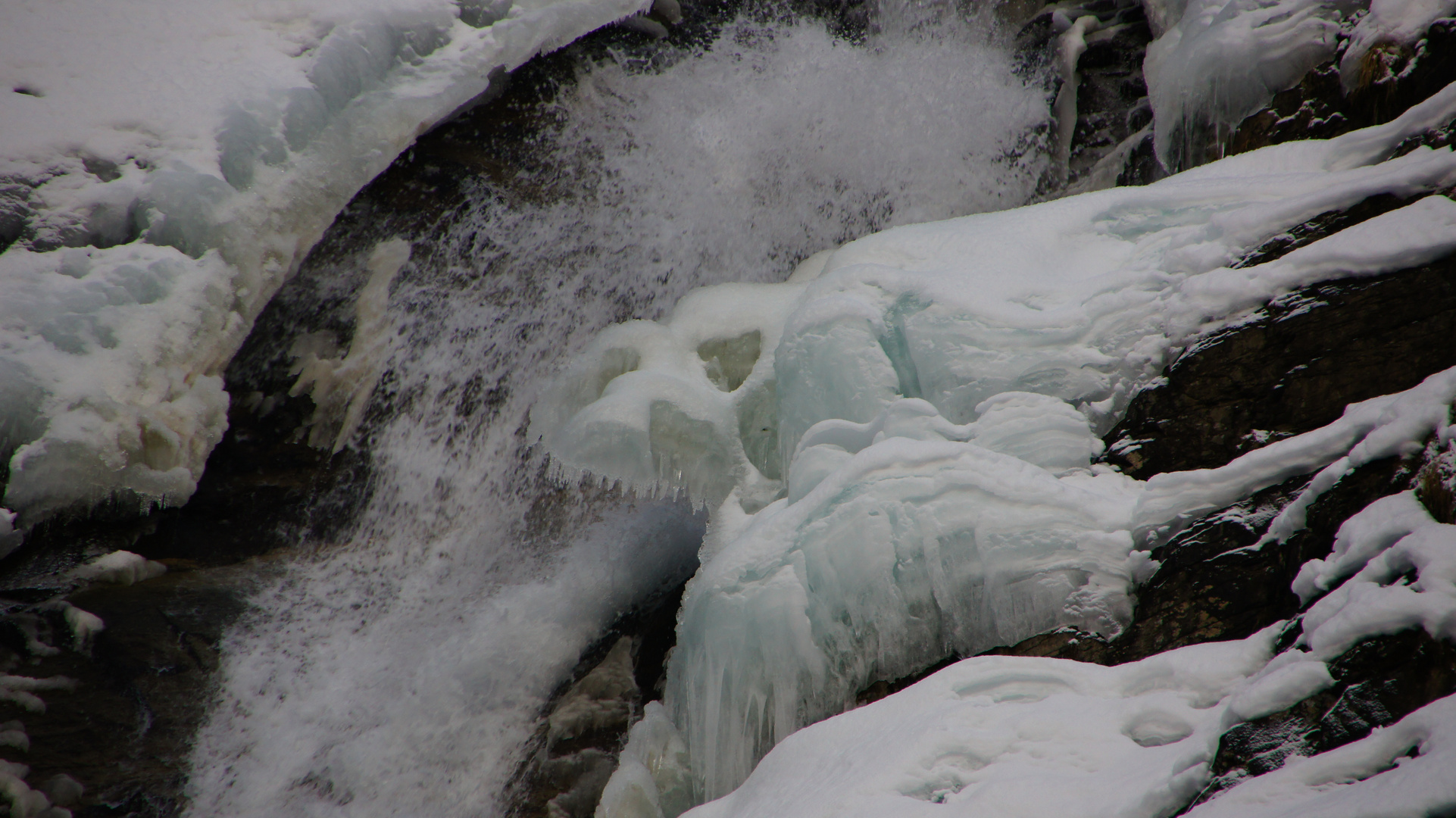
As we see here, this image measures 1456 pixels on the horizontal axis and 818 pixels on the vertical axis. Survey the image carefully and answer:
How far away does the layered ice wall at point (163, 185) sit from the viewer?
3.43 metres

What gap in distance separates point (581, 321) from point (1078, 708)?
157 inches

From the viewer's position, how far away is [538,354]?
5.15m

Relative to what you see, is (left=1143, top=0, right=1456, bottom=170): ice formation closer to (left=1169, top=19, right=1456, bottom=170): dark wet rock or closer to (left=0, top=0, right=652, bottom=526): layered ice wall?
(left=1169, top=19, right=1456, bottom=170): dark wet rock

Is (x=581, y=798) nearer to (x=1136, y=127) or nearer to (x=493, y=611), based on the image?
(x=493, y=611)

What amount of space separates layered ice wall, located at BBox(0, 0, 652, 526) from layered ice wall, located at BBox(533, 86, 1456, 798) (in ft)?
5.43

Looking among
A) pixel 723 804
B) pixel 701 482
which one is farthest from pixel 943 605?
pixel 701 482

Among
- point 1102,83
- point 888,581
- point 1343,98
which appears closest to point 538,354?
point 888,581

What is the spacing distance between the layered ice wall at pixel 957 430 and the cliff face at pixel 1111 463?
0.11 metres

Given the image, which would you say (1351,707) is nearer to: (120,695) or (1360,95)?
(1360,95)

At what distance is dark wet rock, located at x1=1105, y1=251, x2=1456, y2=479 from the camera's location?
2434 mm

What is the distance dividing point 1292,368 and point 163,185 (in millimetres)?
4654

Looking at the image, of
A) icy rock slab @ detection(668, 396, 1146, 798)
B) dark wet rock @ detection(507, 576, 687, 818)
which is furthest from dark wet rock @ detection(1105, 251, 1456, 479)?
dark wet rock @ detection(507, 576, 687, 818)

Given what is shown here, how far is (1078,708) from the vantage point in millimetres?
1921

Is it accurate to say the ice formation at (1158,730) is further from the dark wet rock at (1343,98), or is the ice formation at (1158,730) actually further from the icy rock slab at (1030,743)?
the dark wet rock at (1343,98)
